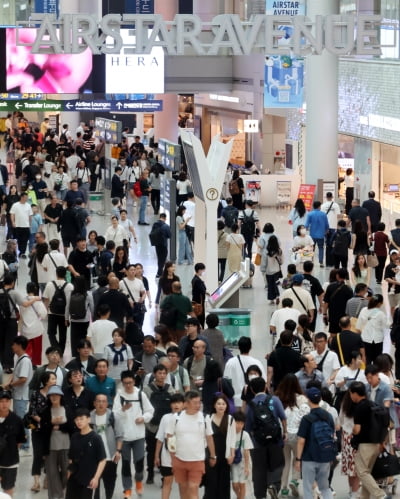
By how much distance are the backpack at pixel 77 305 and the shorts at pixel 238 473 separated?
5.06 meters

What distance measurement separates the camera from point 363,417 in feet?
35.4

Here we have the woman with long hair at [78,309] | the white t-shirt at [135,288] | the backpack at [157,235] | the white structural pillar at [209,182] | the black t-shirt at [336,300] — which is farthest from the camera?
the backpack at [157,235]

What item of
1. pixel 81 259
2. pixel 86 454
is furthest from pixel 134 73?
pixel 86 454

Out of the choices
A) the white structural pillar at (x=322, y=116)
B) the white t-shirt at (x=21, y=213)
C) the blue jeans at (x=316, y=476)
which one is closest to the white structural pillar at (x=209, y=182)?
the white t-shirt at (x=21, y=213)

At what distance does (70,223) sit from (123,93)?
46.2 ft

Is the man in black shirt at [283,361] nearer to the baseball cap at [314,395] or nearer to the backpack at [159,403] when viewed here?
the backpack at [159,403]

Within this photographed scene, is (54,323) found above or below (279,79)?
below

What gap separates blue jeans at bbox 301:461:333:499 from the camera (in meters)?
10.7

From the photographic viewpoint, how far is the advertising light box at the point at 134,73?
36.0 meters

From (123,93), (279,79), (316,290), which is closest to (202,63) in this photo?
(123,93)

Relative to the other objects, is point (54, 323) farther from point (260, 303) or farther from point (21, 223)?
point (21, 223)

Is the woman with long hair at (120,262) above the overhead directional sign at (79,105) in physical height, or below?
below

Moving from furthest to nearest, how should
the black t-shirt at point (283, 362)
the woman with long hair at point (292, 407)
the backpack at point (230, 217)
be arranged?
the backpack at point (230, 217) < the black t-shirt at point (283, 362) < the woman with long hair at point (292, 407)

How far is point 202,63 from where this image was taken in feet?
143
